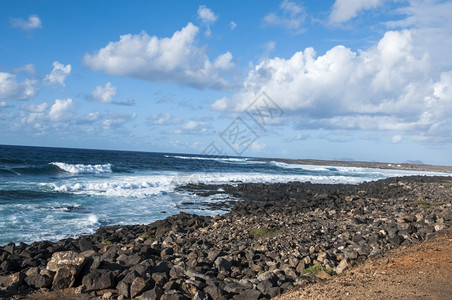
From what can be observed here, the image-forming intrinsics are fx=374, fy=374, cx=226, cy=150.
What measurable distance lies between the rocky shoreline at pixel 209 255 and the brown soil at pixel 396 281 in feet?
1.88

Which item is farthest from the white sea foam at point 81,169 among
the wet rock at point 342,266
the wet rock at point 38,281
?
the wet rock at point 342,266

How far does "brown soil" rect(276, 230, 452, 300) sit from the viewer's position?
4641 mm

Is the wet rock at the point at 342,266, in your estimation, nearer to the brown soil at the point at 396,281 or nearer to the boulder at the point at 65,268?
the brown soil at the point at 396,281

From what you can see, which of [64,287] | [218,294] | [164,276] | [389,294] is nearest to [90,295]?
[64,287]

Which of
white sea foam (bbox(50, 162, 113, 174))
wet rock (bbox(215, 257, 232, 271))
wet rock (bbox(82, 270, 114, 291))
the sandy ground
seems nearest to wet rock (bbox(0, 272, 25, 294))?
the sandy ground

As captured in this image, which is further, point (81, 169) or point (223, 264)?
point (81, 169)

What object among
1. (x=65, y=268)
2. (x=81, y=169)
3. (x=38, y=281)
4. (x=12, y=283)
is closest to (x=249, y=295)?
(x=65, y=268)

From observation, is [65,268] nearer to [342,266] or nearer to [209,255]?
[209,255]

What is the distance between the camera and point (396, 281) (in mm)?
5035

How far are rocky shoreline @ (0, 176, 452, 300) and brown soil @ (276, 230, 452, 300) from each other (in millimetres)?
573

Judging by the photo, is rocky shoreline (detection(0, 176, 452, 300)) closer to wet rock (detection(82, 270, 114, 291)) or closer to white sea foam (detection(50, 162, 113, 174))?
wet rock (detection(82, 270, 114, 291))

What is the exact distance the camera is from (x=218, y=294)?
540 cm

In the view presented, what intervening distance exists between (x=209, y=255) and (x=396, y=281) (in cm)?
345

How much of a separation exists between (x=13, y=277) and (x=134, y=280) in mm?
1972
